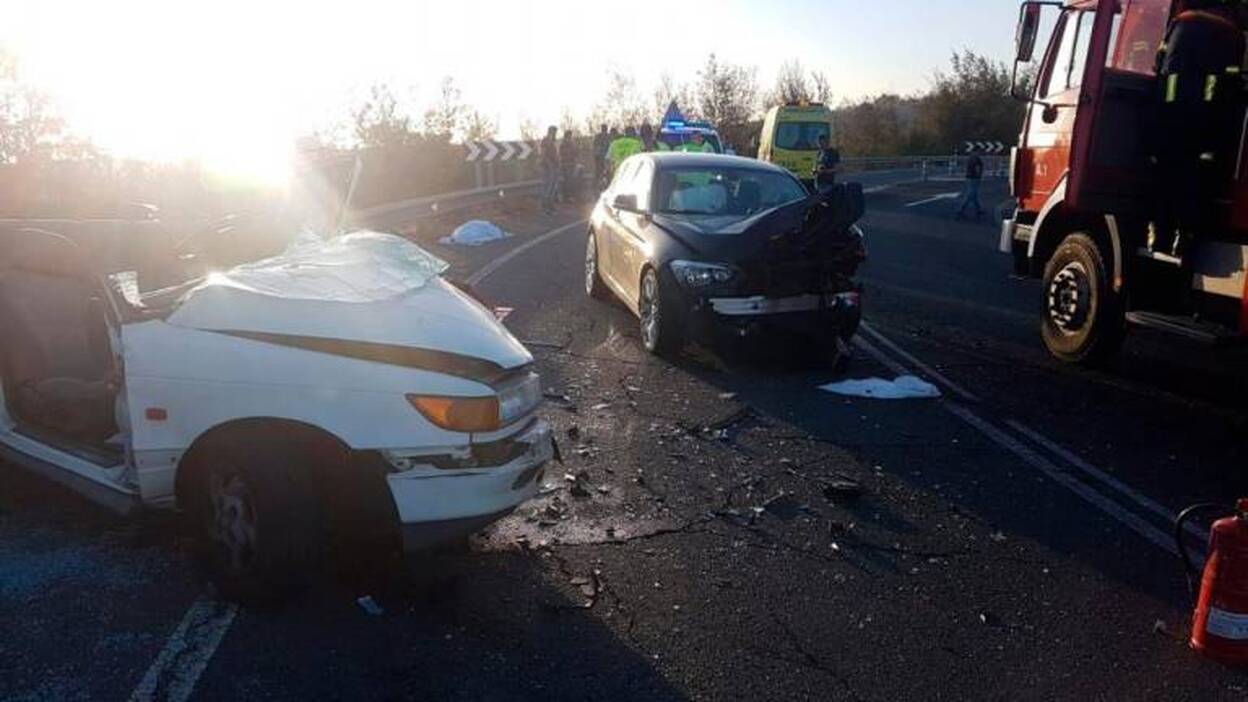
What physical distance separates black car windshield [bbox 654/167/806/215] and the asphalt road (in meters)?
2.30

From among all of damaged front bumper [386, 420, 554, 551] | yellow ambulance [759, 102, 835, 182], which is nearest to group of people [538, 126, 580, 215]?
yellow ambulance [759, 102, 835, 182]

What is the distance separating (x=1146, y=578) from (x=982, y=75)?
168 feet

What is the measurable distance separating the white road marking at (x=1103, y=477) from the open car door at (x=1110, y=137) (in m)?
2.27

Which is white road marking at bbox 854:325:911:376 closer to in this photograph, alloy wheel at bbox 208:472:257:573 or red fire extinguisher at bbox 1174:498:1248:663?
red fire extinguisher at bbox 1174:498:1248:663

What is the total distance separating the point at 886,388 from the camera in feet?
25.9

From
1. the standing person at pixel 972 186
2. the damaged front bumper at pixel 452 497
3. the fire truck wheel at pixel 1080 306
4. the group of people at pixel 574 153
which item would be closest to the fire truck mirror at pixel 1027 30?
the fire truck wheel at pixel 1080 306

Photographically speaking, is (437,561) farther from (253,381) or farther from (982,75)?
(982,75)

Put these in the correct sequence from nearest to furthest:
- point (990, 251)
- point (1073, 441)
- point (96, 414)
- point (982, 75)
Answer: point (96, 414) < point (1073, 441) < point (990, 251) < point (982, 75)

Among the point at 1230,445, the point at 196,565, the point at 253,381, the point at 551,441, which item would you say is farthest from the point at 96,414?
the point at 1230,445

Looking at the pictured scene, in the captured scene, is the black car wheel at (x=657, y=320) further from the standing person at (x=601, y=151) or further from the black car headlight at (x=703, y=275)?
the standing person at (x=601, y=151)

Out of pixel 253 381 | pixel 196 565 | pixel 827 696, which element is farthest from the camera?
pixel 196 565

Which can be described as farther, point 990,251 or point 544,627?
point 990,251

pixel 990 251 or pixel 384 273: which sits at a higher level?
pixel 384 273

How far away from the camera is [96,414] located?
15.9ft
